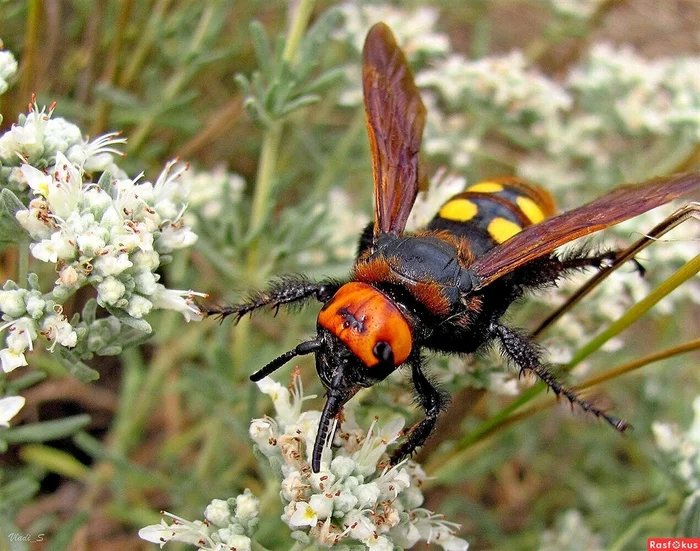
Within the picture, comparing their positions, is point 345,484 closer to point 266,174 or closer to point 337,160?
point 266,174

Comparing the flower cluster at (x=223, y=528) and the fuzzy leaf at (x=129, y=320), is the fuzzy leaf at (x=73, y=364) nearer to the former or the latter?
the fuzzy leaf at (x=129, y=320)

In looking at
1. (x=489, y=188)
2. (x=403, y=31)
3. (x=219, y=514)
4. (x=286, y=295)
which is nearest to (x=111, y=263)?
(x=286, y=295)

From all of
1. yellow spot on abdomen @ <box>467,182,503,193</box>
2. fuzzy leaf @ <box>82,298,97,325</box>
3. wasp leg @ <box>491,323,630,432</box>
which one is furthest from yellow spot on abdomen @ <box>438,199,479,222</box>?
fuzzy leaf @ <box>82,298,97,325</box>

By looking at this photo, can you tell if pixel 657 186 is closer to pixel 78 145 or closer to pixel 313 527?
pixel 313 527

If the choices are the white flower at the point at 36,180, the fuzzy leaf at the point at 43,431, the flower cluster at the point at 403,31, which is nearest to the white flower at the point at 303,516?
the white flower at the point at 36,180

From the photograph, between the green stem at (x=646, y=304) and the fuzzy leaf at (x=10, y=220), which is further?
the green stem at (x=646, y=304)

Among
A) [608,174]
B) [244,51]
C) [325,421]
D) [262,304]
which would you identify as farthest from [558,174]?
[325,421]
